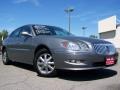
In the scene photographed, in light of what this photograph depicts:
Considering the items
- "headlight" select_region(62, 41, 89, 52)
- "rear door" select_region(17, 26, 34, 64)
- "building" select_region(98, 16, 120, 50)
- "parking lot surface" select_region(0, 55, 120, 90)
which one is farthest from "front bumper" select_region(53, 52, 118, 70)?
"building" select_region(98, 16, 120, 50)

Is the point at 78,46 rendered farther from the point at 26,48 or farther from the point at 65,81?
the point at 26,48

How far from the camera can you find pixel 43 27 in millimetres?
7895

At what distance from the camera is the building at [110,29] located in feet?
127

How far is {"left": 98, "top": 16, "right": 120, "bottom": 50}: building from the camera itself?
127ft

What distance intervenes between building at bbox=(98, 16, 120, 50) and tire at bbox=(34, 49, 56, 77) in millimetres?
32033

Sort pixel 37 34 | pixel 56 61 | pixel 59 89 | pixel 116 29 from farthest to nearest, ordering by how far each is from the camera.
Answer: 1. pixel 116 29
2. pixel 37 34
3. pixel 56 61
4. pixel 59 89

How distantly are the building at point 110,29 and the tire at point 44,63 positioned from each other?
1261 inches

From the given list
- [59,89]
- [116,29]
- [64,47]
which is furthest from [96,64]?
[116,29]

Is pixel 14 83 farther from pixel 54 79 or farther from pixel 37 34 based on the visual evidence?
pixel 37 34

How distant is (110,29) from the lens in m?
40.5

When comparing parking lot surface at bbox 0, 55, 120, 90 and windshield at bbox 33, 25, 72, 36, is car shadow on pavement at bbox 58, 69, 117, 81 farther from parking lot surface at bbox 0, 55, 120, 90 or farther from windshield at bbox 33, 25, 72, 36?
windshield at bbox 33, 25, 72, 36

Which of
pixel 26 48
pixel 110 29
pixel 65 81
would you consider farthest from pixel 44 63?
pixel 110 29

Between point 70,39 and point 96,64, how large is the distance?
888 millimetres

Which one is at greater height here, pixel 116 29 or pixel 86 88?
pixel 116 29
